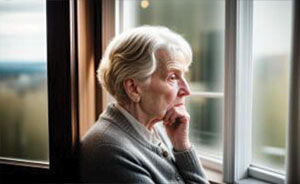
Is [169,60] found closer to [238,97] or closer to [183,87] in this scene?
[183,87]

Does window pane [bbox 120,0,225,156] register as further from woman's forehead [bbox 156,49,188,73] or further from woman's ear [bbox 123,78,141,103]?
woman's ear [bbox 123,78,141,103]

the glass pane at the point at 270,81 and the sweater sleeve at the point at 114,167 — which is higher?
the glass pane at the point at 270,81

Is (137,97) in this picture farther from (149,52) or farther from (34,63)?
(34,63)

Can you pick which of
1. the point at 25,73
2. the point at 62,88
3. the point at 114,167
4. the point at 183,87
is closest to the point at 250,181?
the point at 183,87

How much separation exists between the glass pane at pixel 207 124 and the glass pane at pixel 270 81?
20cm

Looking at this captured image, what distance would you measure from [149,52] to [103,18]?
529 mm

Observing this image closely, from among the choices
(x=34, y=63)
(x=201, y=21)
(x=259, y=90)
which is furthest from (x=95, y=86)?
(x=259, y=90)

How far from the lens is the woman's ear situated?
3.75ft

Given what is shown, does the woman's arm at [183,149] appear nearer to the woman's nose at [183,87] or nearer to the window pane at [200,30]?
the woman's nose at [183,87]

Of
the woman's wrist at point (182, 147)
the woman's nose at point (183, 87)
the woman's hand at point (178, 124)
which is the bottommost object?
the woman's wrist at point (182, 147)

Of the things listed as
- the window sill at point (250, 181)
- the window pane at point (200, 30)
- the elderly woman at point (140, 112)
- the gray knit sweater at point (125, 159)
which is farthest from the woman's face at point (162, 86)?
the window sill at point (250, 181)

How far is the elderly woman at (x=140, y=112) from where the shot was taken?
107 centimetres

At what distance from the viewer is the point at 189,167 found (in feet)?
4.11

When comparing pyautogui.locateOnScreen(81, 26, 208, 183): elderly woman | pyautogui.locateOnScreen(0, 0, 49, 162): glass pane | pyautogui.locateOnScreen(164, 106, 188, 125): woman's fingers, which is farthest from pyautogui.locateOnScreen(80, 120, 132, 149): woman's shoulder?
pyautogui.locateOnScreen(0, 0, 49, 162): glass pane
